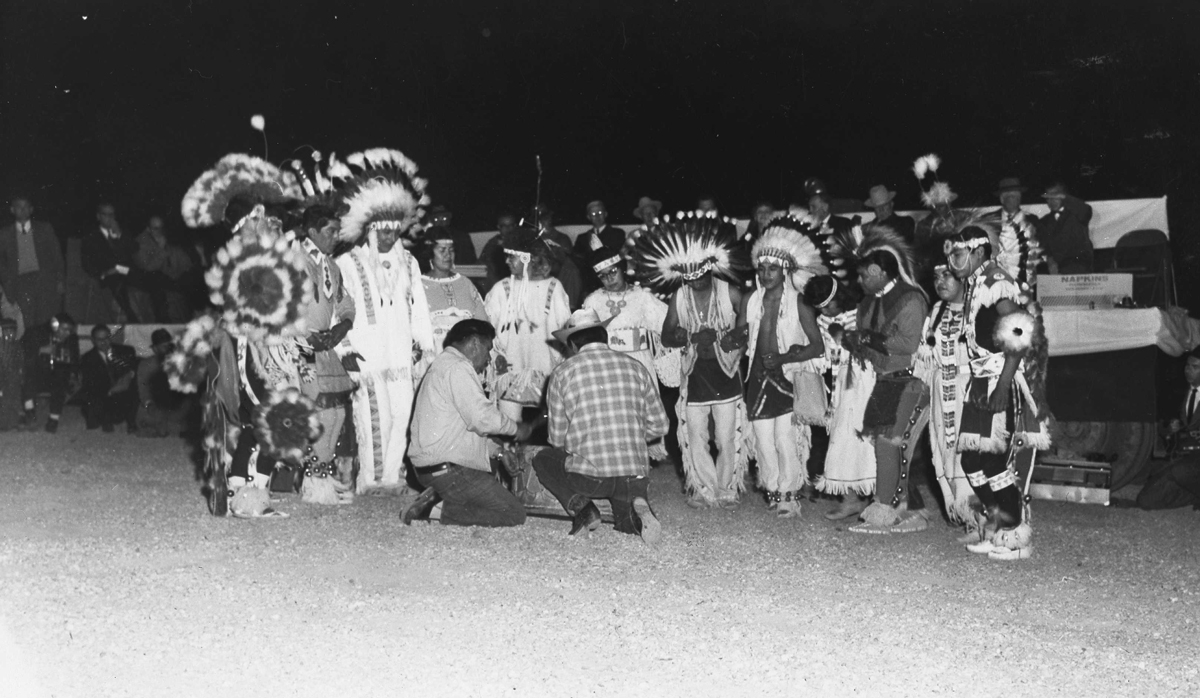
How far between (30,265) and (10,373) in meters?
1.09

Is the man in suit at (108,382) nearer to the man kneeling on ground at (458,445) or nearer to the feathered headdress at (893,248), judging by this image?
the man kneeling on ground at (458,445)

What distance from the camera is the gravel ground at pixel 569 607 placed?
390cm

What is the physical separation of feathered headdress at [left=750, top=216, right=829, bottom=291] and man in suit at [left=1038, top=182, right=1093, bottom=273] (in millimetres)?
2823

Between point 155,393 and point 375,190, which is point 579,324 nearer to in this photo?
point 375,190

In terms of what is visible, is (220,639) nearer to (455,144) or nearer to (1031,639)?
(1031,639)

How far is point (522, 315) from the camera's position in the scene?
334 inches

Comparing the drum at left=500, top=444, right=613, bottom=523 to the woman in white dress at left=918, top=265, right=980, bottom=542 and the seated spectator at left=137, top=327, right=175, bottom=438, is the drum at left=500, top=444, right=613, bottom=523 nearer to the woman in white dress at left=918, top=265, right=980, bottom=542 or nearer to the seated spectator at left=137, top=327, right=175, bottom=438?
the woman in white dress at left=918, top=265, right=980, bottom=542

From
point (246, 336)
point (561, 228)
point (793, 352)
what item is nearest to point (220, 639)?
point (246, 336)

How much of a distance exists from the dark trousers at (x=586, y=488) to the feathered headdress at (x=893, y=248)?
6.20 ft

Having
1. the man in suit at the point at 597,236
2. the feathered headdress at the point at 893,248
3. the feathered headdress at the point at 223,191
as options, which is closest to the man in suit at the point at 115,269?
the man in suit at the point at 597,236

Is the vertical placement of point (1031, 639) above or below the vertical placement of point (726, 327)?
below

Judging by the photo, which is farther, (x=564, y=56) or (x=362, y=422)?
(x=564, y=56)

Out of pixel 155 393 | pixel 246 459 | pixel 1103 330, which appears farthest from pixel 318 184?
pixel 1103 330

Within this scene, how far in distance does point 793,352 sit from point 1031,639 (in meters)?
3.13
